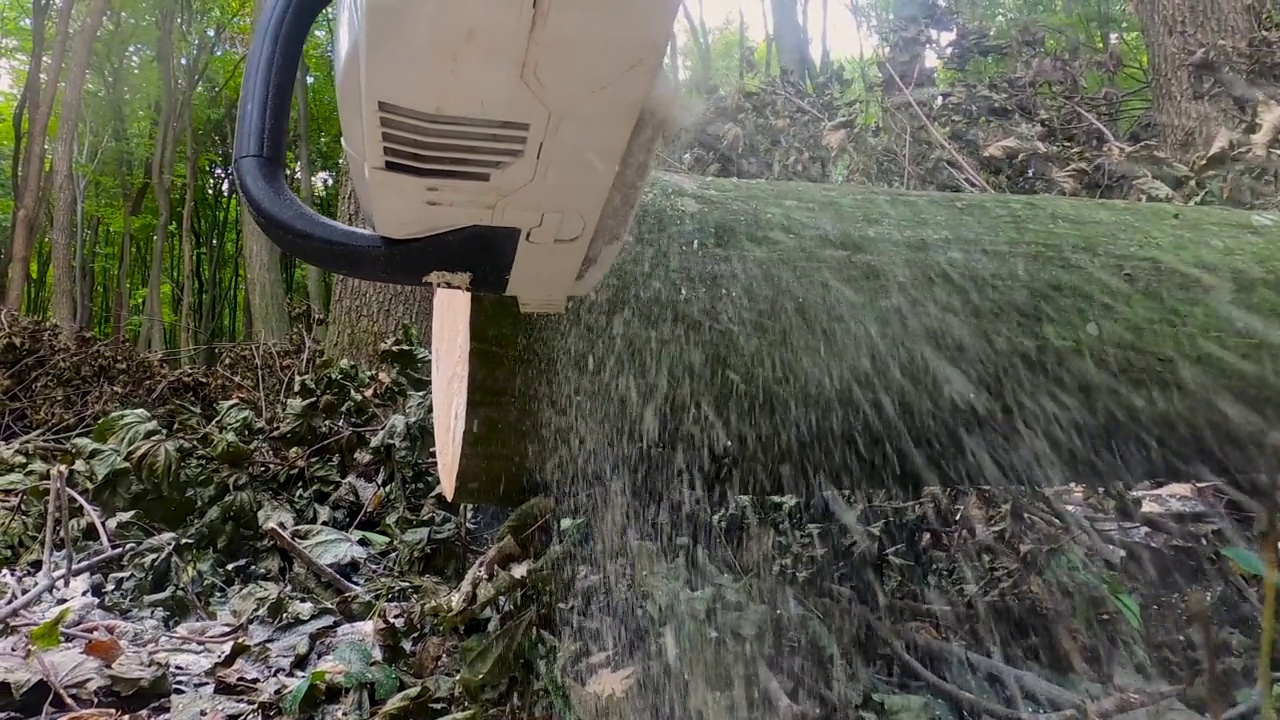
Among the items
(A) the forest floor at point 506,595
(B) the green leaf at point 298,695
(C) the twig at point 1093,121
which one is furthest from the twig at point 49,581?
(C) the twig at point 1093,121

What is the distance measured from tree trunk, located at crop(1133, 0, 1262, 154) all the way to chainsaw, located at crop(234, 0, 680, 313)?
2204 millimetres

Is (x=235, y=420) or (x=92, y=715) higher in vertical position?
(x=235, y=420)

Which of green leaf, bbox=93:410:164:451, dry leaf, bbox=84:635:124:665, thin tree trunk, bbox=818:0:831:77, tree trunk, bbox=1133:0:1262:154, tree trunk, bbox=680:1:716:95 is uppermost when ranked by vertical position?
thin tree trunk, bbox=818:0:831:77

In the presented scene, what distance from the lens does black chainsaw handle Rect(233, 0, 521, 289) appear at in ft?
2.22

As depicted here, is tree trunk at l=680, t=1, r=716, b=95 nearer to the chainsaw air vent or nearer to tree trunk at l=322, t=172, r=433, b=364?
the chainsaw air vent

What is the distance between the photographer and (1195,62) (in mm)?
2225

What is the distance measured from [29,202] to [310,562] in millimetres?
5843

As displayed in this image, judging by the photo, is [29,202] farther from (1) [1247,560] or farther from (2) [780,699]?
(1) [1247,560]

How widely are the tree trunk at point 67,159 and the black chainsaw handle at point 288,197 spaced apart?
6.64 meters

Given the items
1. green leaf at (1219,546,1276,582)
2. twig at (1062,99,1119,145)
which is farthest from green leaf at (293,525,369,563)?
twig at (1062,99,1119,145)

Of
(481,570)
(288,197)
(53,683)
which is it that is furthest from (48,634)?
(288,197)

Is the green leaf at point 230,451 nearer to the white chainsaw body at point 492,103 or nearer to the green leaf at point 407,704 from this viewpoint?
the green leaf at point 407,704

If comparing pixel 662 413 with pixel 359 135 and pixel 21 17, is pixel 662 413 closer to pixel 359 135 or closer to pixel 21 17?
pixel 359 135

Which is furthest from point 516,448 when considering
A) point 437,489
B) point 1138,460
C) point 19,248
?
point 19,248
